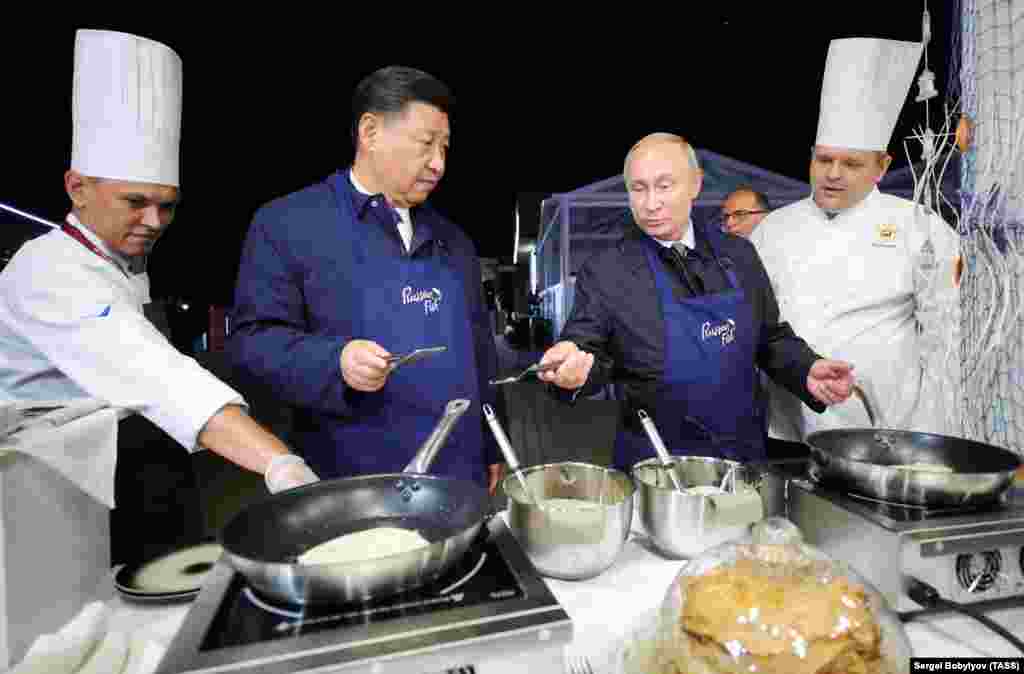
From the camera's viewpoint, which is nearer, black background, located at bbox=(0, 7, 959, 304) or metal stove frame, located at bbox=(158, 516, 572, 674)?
metal stove frame, located at bbox=(158, 516, 572, 674)

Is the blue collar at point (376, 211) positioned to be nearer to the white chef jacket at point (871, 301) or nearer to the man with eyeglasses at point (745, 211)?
the white chef jacket at point (871, 301)

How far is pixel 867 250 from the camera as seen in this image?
1.78 meters

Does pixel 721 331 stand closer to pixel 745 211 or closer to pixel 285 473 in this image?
pixel 285 473

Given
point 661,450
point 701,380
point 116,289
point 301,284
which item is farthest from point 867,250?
point 116,289

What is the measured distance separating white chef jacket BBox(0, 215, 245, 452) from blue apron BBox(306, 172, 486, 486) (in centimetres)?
44

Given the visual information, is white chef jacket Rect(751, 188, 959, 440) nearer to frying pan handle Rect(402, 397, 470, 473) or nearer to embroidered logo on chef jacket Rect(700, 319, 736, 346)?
embroidered logo on chef jacket Rect(700, 319, 736, 346)

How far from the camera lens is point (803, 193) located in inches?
268

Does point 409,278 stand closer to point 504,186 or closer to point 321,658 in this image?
point 321,658

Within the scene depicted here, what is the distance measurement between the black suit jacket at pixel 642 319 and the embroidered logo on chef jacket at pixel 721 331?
0.10 m

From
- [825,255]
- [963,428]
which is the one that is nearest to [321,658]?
[963,428]

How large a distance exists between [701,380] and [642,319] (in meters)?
0.22

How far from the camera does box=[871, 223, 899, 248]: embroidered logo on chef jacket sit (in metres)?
1.77

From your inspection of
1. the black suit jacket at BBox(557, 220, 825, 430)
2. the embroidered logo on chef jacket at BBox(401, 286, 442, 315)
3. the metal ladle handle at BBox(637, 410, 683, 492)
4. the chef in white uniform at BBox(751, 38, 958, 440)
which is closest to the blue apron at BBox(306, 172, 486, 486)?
the embroidered logo on chef jacket at BBox(401, 286, 442, 315)

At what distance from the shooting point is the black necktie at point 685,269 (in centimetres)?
162
